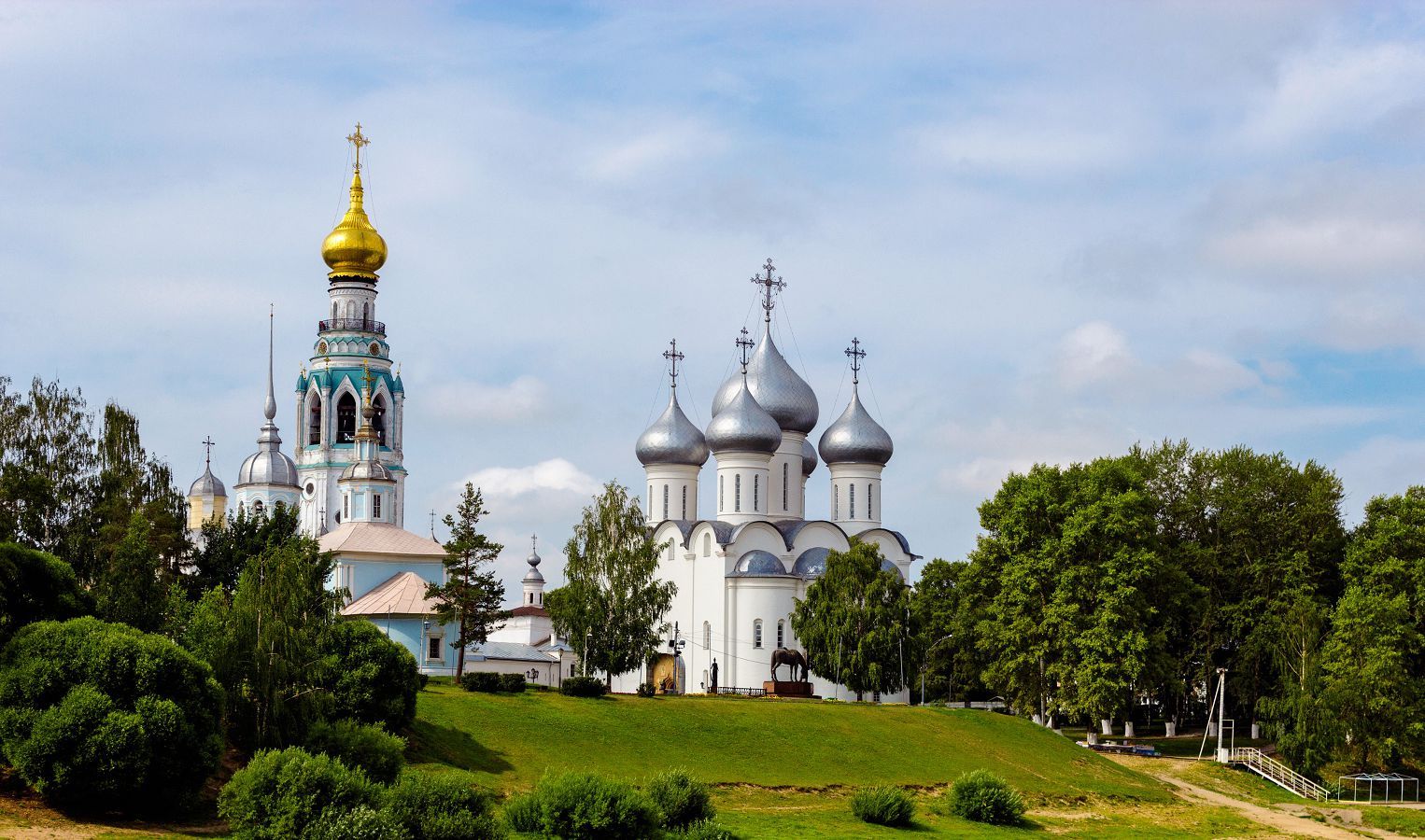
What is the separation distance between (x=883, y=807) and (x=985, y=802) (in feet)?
10.2

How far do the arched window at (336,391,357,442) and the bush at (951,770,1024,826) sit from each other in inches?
2047

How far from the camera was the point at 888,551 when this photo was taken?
213ft

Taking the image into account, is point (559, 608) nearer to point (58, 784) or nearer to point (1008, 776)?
point (1008, 776)

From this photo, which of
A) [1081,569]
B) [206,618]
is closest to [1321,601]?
[1081,569]

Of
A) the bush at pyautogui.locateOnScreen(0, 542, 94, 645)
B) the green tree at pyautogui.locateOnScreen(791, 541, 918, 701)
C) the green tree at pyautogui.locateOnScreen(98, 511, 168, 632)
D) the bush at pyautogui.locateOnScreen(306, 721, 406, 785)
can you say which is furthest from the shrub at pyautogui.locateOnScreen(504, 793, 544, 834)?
the green tree at pyautogui.locateOnScreen(791, 541, 918, 701)

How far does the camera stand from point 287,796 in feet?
81.9

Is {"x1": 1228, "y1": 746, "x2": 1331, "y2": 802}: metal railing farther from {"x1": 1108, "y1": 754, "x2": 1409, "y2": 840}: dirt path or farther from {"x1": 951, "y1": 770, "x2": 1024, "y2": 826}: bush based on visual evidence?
{"x1": 951, "y1": 770, "x2": 1024, "y2": 826}: bush

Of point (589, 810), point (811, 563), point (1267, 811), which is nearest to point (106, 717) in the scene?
point (589, 810)

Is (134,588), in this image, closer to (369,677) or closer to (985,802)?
(369,677)

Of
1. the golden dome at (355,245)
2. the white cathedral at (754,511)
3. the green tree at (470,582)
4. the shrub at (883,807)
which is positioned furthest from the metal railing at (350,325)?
the shrub at (883,807)

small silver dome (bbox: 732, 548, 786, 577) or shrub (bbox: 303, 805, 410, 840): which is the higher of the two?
small silver dome (bbox: 732, 548, 786, 577)

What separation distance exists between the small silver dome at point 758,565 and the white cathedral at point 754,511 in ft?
0.15

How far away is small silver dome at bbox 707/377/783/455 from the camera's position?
207 ft

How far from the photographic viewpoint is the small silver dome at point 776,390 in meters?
66.6
